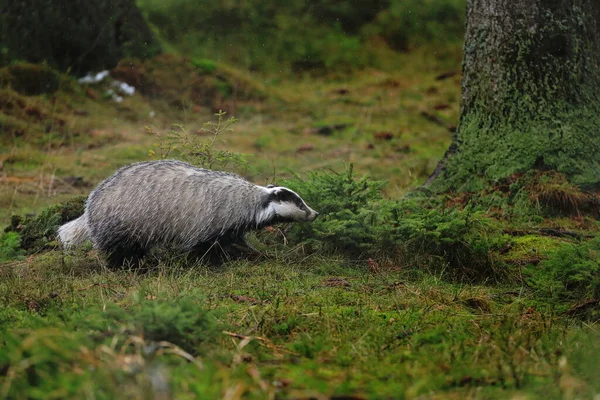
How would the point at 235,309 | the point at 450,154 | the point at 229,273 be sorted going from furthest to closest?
the point at 450,154 < the point at 229,273 < the point at 235,309

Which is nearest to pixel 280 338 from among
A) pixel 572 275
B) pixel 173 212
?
pixel 572 275

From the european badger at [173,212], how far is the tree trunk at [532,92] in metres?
2.14

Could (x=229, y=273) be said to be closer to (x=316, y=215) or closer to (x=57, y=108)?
(x=316, y=215)

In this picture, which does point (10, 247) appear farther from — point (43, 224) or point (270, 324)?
point (270, 324)

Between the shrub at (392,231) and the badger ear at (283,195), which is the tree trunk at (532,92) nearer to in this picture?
the shrub at (392,231)

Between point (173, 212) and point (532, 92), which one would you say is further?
point (532, 92)

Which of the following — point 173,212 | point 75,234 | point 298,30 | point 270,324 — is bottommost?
point 75,234

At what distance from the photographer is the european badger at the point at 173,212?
6480mm

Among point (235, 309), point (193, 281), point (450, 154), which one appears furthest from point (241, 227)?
point (450, 154)

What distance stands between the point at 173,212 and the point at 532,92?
371 centimetres

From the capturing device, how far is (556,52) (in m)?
7.39

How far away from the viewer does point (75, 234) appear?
6.72 meters

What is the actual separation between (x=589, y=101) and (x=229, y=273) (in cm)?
414

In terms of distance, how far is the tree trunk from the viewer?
24.0ft
